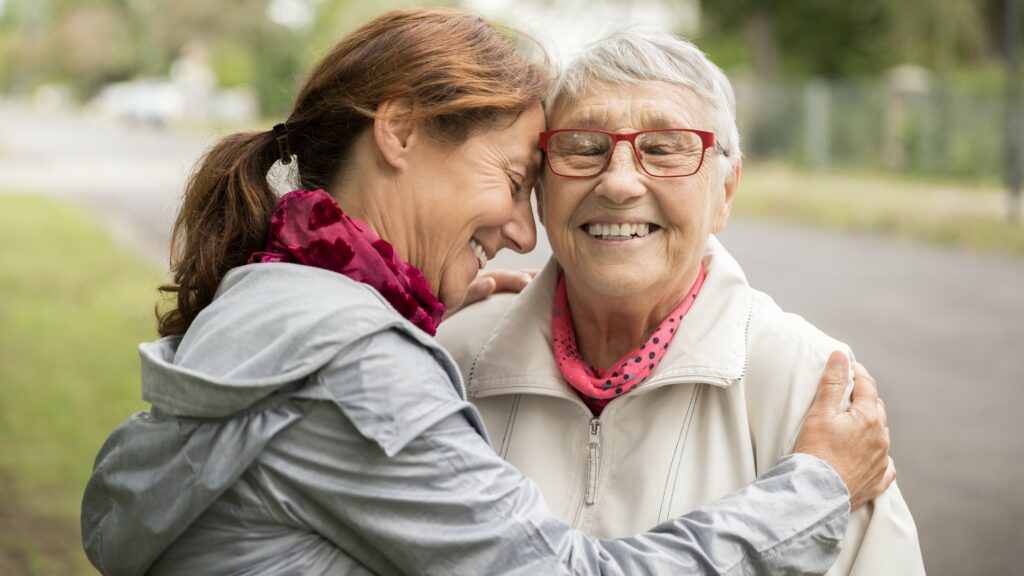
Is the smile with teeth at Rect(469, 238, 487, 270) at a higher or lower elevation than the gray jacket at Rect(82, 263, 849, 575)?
higher

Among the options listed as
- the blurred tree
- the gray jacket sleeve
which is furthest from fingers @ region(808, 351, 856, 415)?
the blurred tree

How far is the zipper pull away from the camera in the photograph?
240 cm

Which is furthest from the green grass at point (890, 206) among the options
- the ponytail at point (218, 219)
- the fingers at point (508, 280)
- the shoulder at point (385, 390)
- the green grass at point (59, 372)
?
the shoulder at point (385, 390)

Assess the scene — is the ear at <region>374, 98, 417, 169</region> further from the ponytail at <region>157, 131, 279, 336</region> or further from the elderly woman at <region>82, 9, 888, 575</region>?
the ponytail at <region>157, 131, 279, 336</region>

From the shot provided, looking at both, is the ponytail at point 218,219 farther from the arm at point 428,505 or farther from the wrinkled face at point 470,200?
the arm at point 428,505

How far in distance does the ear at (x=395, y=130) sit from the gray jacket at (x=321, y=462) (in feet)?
1.17

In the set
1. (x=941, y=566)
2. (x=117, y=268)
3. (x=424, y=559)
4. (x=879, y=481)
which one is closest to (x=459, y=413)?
(x=424, y=559)

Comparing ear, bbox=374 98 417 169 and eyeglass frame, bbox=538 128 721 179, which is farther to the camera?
eyeglass frame, bbox=538 128 721 179

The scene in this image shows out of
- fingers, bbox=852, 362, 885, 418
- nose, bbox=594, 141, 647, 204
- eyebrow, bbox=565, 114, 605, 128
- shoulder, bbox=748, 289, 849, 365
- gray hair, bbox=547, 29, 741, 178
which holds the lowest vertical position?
fingers, bbox=852, 362, 885, 418

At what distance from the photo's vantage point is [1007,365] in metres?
8.05

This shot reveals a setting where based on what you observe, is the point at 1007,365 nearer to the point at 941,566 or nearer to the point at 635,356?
the point at 941,566

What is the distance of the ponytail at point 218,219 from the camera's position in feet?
6.92

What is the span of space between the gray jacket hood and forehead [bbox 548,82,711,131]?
779mm

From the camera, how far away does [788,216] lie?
16.4m
